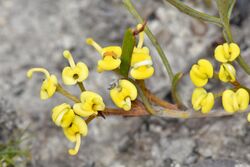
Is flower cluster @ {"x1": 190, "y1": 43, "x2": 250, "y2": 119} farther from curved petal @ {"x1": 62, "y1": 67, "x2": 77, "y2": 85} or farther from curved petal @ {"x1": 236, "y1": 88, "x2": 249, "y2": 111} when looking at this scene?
curved petal @ {"x1": 62, "y1": 67, "x2": 77, "y2": 85}

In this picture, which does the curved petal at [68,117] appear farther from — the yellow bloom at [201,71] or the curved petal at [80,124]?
the yellow bloom at [201,71]

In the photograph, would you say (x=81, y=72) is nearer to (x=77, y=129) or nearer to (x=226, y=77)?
(x=77, y=129)

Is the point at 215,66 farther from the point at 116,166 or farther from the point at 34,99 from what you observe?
the point at 34,99

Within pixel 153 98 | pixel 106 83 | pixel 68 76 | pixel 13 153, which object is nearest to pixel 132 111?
pixel 153 98

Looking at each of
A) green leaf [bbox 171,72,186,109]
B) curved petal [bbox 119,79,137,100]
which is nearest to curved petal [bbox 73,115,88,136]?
curved petal [bbox 119,79,137,100]

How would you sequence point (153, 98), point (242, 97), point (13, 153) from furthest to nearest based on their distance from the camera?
point (13, 153) < point (153, 98) < point (242, 97)

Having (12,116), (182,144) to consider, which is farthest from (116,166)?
(12,116)
